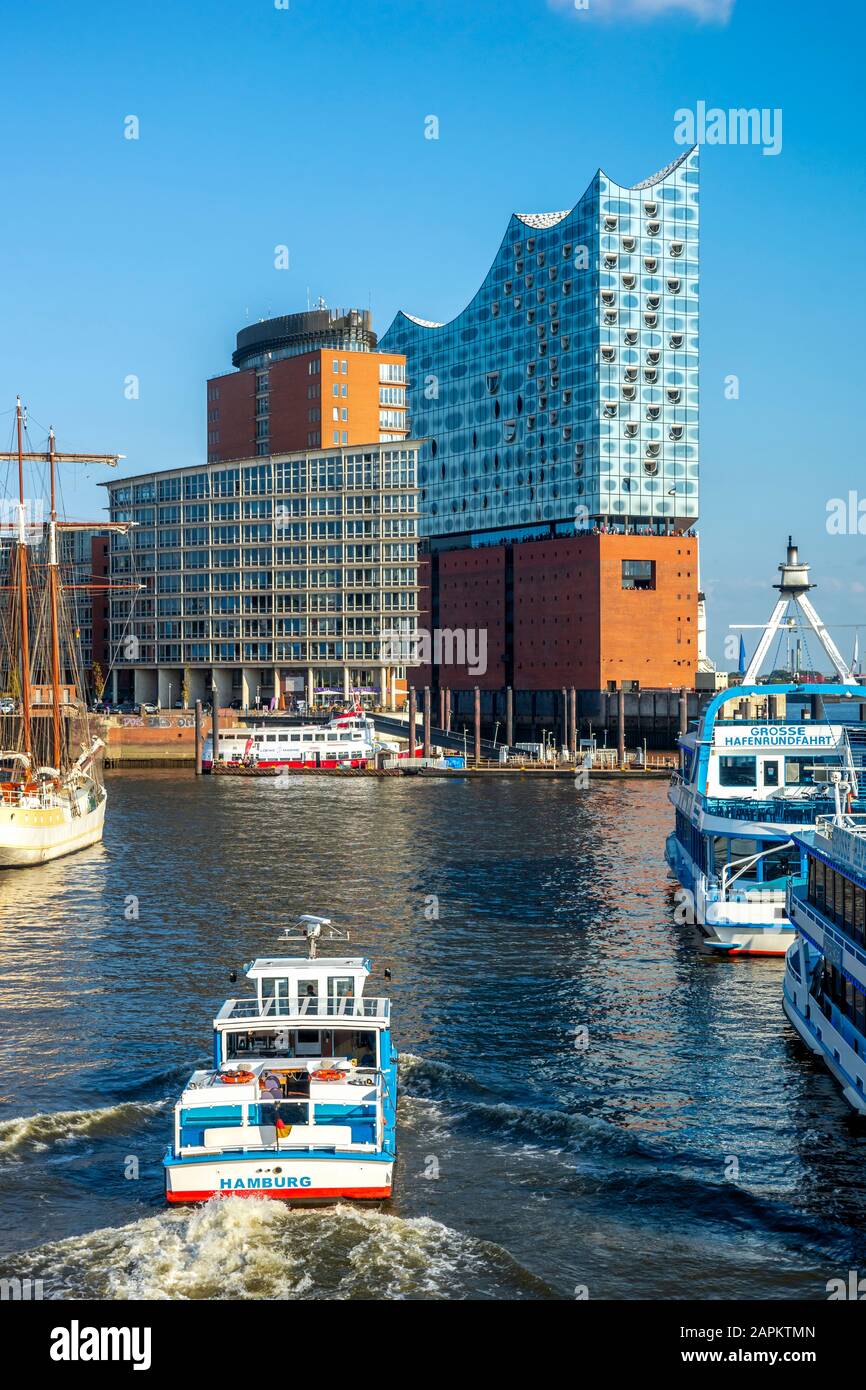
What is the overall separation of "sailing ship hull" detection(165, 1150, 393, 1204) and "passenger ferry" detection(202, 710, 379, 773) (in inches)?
4153

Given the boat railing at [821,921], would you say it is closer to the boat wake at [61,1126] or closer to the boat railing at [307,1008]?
the boat railing at [307,1008]

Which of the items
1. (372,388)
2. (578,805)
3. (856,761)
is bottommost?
(578,805)

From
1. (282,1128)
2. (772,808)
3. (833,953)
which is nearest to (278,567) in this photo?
(772,808)

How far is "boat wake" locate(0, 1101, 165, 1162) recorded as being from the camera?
91.6 feet

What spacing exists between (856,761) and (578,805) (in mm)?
49434

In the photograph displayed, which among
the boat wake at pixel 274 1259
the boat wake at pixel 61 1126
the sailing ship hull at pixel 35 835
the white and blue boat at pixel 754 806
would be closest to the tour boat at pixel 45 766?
the sailing ship hull at pixel 35 835

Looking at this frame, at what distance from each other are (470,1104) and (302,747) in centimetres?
10099

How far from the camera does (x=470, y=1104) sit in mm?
30219

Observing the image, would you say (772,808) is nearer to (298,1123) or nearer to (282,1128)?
(298,1123)

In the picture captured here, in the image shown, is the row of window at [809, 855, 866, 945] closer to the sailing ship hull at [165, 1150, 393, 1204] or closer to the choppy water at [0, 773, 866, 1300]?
the choppy water at [0, 773, 866, 1300]

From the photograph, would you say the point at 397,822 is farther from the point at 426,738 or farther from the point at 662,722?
the point at 662,722

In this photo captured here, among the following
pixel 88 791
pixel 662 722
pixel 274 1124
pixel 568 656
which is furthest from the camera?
pixel 568 656

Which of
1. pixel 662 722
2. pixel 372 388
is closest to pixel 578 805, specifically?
pixel 662 722

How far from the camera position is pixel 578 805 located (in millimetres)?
97562
